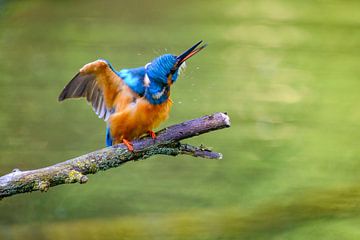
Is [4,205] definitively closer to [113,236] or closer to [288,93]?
[113,236]

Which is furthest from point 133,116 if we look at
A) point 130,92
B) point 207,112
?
point 207,112

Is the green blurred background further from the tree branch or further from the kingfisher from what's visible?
the tree branch

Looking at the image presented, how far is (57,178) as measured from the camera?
121 centimetres

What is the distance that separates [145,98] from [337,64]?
1315 mm

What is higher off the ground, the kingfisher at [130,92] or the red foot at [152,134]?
the kingfisher at [130,92]

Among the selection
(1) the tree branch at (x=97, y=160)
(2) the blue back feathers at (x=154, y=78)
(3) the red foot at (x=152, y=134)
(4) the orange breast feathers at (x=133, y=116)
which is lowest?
(1) the tree branch at (x=97, y=160)

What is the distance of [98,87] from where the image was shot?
57.7 inches

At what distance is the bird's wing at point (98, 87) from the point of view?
1428 mm

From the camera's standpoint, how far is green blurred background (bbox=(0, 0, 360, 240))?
1853 mm

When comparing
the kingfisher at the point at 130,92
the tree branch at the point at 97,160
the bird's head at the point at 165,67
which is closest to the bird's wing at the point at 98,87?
the kingfisher at the point at 130,92

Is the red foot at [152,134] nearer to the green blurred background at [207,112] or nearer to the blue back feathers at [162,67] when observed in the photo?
the blue back feathers at [162,67]

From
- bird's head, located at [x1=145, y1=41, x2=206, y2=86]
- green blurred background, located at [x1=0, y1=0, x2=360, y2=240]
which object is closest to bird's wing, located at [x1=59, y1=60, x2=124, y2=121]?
bird's head, located at [x1=145, y1=41, x2=206, y2=86]

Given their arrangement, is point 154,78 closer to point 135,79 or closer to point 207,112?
point 135,79

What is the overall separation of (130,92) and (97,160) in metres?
0.23
